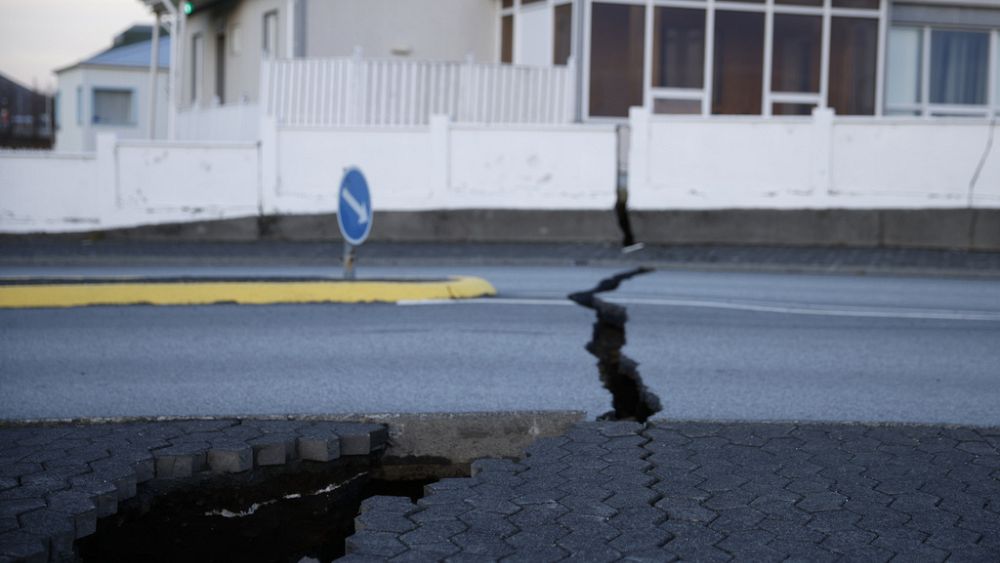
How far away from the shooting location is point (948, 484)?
16.6ft

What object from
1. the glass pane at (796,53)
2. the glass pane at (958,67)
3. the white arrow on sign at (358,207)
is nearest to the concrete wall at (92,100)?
the glass pane at (796,53)

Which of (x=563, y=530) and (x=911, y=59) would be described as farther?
(x=911, y=59)

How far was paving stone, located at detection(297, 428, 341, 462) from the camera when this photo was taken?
5.62 m

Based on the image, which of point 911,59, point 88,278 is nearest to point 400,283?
point 88,278

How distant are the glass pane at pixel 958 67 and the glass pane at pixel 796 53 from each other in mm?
2680

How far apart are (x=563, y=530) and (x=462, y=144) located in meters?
13.6

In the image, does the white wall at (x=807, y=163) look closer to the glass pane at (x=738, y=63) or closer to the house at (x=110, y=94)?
the glass pane at (x=738, y=63)

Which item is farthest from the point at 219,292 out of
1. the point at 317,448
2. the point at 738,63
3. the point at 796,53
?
the point at 796,53

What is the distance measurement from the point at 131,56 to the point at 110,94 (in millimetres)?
1677

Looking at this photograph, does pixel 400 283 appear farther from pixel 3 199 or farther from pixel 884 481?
pixel 3 199

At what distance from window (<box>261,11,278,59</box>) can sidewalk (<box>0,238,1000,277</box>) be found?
703 cm

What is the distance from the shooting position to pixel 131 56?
1805 inches

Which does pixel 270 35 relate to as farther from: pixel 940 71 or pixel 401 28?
pixel 940 71

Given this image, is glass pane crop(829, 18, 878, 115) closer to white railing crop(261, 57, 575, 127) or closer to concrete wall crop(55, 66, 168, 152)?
white railing crop(261, 57, 575, 127)
